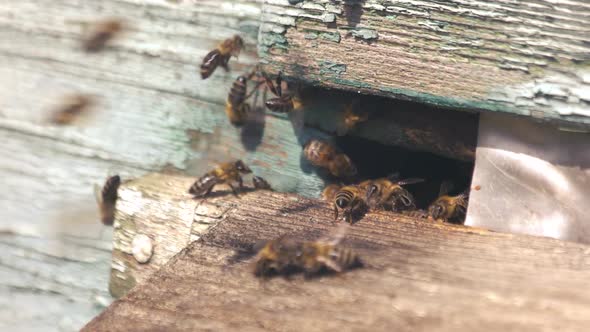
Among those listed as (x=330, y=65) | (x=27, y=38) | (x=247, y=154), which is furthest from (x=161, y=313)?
(x=27, y=38)

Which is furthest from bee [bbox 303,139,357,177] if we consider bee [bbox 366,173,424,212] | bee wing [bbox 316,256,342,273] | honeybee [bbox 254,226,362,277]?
bee wing [bbox 316,256,342,273]

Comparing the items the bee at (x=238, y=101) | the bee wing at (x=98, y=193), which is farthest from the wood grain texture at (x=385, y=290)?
the bee wing at (x=98, y=193)

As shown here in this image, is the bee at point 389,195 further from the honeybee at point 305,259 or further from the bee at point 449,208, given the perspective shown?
the honeybee at point 305,259

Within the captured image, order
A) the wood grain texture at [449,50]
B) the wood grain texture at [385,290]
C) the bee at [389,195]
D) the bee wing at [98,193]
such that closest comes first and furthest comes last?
the wood grain texture at [385,290]
the wood grain texture at [449,50]
the bee at [389,195]
the bee wing at [98,193]

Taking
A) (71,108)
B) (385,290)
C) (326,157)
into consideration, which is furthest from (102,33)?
Result: (385,290)

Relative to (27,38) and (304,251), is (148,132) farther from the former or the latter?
(304,251)
